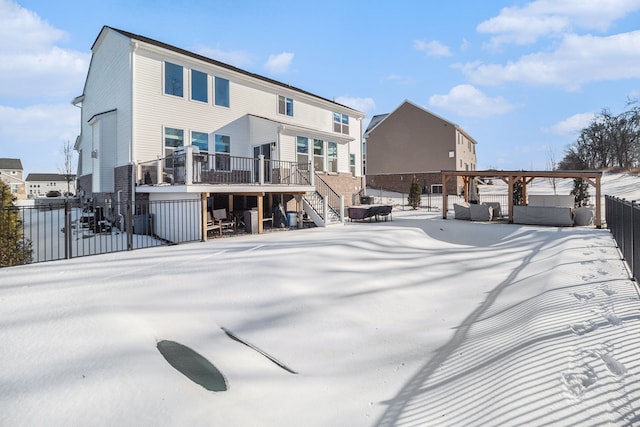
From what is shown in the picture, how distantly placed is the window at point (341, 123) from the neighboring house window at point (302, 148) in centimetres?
523

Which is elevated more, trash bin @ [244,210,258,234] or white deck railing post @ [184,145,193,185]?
white deck railing post @ [184,145,193,185]

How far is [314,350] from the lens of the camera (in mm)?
4848

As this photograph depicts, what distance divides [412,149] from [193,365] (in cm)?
3877

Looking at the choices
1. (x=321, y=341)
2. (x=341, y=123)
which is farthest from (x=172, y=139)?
(x=321, y=341)

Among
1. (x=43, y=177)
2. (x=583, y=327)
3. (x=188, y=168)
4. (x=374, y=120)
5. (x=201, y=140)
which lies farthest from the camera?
(x=43, y=177)

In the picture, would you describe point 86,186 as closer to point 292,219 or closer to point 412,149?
point 292,219

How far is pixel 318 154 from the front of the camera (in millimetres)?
20875

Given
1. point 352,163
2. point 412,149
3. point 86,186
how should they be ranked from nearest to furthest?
1. point 86,186
2. point 352,163
3. point 412,149

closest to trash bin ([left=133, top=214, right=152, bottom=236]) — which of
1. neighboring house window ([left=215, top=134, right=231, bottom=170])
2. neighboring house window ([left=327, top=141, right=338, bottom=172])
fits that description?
neighboring house window ([left=215, top=134, right=231, bottom=170])

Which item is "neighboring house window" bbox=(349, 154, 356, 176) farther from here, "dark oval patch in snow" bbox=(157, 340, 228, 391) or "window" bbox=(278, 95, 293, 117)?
"dark oval patch in snow" bbox=(157, 340, 228, 391)

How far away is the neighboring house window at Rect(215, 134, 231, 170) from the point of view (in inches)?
648

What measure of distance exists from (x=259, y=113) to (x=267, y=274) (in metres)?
13.6

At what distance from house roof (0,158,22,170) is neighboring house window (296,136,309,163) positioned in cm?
7901

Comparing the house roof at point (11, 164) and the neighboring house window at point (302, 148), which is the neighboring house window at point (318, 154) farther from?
the house roof at point (11, 164)
